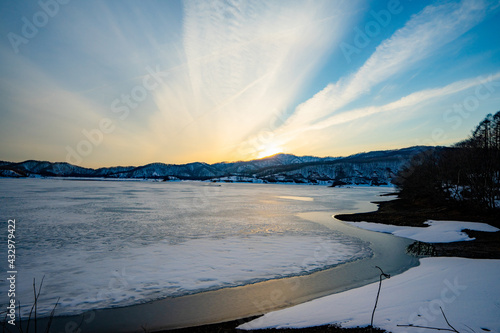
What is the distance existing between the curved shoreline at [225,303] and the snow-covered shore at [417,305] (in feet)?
2.25

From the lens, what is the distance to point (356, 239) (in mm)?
15508

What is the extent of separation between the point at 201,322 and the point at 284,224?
48.2 feet

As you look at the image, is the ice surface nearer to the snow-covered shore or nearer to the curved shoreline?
the curved shoreline

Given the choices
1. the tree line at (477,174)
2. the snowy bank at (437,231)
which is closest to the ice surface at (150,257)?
the snowy bank at (437,231)

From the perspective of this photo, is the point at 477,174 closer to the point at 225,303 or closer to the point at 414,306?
the point at 414,306

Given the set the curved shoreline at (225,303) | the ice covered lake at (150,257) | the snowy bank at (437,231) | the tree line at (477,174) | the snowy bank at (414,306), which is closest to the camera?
the snowy bank at (414,306)

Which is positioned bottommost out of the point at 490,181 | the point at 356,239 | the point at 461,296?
the point at 356,239

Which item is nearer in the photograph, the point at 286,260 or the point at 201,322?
the point at 201,322

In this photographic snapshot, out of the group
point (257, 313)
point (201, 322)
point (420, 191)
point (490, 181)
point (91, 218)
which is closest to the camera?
point (201, 322)

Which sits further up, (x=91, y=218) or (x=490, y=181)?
(x=490, y=181)

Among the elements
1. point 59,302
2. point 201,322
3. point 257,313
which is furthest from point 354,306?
point 59,302

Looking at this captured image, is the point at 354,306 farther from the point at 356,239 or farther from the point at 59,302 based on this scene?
the point at 356,239

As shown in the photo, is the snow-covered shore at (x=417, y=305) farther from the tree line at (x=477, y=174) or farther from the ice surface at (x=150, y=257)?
the tree line at (x=477, y=174)

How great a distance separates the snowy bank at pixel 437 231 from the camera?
51.3 feet
